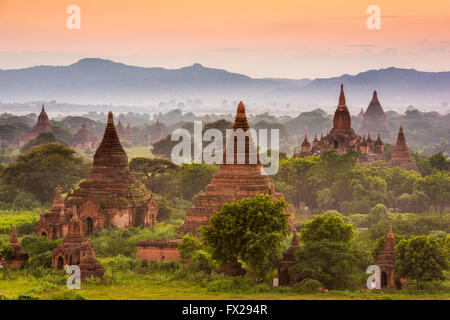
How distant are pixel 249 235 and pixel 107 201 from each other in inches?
597

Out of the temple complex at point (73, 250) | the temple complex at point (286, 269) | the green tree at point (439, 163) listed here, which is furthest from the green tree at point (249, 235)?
the green tree at point (439, 163)

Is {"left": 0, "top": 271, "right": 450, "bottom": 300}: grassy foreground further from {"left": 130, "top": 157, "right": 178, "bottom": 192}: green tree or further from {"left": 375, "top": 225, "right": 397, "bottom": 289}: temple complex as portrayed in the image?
{"left": 130, "top": 157, "right": 178, "bottom": 192}: green tree

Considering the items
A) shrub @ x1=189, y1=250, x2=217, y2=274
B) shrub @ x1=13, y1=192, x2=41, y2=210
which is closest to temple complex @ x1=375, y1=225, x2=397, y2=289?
shrub @ x1=189, y1=250, x2=217, y2=274

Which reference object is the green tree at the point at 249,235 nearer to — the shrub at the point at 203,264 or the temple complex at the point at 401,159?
the shrub at the point at 203,264

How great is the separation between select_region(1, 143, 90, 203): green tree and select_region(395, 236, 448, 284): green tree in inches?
1369

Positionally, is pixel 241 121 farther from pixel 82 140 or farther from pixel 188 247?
pixel 82 140

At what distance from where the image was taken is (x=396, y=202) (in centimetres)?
6581

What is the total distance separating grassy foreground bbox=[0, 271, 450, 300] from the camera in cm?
3434

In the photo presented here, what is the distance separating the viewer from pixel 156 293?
3534 centimetres

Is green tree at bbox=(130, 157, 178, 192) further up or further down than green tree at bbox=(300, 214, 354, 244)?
further up

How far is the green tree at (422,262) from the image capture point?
36344 mm

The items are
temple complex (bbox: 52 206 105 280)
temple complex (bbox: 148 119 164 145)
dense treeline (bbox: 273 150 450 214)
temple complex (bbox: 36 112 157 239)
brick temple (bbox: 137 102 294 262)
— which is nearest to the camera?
temple complex (bbox: 52 206 105 280)
